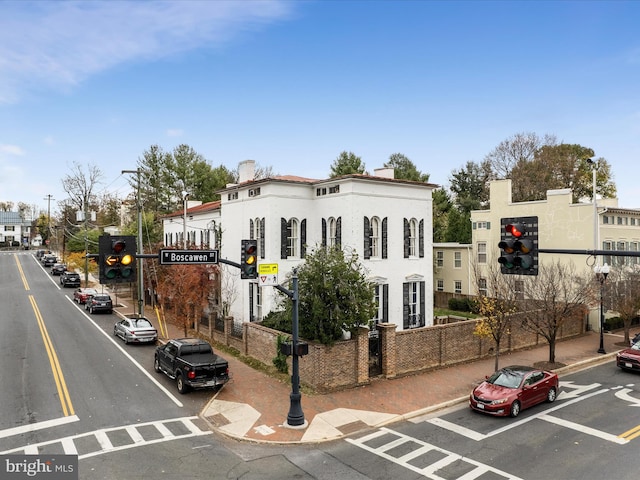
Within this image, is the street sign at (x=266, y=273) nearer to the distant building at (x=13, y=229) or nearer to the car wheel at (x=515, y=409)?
the car wheel at (x=515, y=409)

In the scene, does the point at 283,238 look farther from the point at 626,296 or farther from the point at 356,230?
the point at 626,296

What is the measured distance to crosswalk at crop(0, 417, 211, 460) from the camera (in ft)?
42.5

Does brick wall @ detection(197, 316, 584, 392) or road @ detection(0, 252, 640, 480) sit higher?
brick wall @ detection(197, 316, 584, 392)

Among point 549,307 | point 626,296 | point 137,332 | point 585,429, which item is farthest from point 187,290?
point 626,296

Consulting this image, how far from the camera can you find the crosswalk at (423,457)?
39.4ft

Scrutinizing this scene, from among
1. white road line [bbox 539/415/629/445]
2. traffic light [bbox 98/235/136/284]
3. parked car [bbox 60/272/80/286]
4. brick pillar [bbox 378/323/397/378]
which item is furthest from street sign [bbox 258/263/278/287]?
parked car [bbox 60/272/80/286]

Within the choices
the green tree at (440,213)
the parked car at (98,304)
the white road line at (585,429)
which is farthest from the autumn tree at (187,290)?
the green tree at (440,213)

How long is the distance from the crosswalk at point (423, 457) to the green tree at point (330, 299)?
4.59 m

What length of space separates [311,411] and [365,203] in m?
13.1

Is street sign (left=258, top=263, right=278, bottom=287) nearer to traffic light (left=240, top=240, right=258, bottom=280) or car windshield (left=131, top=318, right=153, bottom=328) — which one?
traffic light (left=240, top=240, right=258, bottom=280)

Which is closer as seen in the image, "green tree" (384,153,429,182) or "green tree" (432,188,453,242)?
"green tree" (432,188,453,242)

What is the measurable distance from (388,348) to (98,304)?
26.3 meters

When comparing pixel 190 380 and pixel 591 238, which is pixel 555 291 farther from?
pixel 190 380

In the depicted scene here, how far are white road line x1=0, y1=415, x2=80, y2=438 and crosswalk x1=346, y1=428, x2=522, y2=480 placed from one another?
9088 mm
